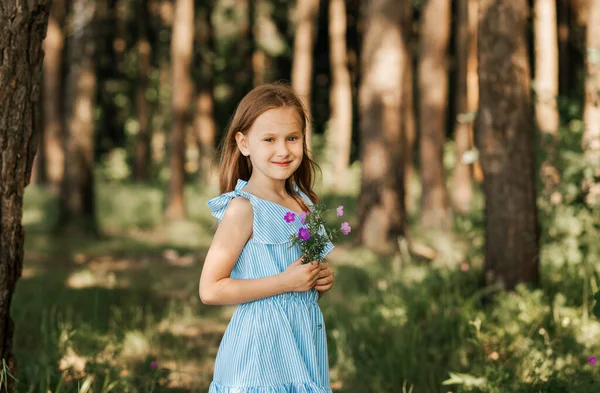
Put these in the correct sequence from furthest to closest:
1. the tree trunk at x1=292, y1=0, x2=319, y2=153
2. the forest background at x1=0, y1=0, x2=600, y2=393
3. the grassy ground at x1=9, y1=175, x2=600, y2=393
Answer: the tree trunk at x1=292, y1=0, x2=319, y2=153 < the grassy ground at x1=9, y1=175, x2=600, y2=393 < the forest background at x1=0, y1=0, x2=600, y2=393

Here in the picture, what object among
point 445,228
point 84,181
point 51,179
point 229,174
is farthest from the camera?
point 51,179

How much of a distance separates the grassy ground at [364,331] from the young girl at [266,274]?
106 centimetres

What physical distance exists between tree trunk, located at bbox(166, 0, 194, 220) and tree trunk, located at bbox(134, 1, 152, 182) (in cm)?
1026

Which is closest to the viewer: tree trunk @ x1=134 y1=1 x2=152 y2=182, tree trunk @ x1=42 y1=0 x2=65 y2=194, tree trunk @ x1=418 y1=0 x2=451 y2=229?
tree trunk @ x1=418 y1=0 x2=451 y2=229

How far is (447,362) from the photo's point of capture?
552 cm

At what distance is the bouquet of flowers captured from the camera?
2.93m

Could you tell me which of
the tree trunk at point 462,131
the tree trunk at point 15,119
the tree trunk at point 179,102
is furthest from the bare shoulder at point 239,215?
the tree trunk at point 462,131

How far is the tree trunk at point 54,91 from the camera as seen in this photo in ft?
62.0

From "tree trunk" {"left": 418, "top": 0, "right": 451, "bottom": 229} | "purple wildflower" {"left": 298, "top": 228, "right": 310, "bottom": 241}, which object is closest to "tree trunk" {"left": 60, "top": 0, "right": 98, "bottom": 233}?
"tree trunk" {"left": 418, "top": 0, "right": 451, "bottom": 229}

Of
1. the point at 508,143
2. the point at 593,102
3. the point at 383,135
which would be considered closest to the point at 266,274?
the point at 508,143

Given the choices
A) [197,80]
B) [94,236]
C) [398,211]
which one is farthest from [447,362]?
[197,80]

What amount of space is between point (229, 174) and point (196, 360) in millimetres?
3003

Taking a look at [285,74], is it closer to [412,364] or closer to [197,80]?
[197,80]

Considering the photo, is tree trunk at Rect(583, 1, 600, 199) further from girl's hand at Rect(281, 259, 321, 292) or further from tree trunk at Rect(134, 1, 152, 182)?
tree trunk at Rect(134, 1, 152, 182)
